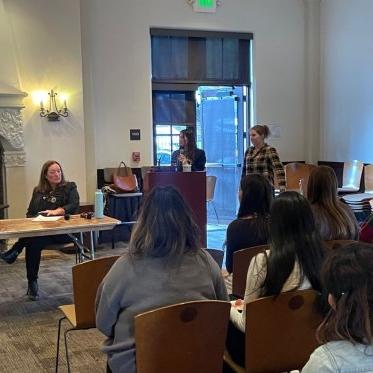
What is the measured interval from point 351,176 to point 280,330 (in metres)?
6.02

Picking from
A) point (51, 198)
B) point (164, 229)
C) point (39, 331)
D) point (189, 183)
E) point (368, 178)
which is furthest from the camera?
point (368, 178)

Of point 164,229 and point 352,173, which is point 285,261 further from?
point 352,173

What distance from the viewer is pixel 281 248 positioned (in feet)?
7.24

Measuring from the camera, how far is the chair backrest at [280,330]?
2023 millimetres

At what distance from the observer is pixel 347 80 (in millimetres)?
8156

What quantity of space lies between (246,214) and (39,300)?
7.49 feet

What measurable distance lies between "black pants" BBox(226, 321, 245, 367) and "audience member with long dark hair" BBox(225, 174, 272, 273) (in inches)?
32.4

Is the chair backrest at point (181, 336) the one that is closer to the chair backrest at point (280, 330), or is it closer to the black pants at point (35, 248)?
the chair backrest at point (280, 330)

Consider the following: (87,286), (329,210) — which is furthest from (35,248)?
(329,210)

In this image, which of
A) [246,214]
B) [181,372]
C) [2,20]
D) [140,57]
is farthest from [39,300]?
[140,57]

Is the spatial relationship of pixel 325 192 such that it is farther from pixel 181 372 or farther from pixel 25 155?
pixel 25 155

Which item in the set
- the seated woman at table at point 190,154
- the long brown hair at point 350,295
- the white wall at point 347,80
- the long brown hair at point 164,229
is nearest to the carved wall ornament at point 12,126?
the seated woman at table at point 190,154

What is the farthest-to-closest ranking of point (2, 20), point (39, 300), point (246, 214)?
point (2, 20)
point (39, 300)
point (246, 214)

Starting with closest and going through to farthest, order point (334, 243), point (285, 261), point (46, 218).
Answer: point (285, 261)
point (334, 243)
point (46, 218)
